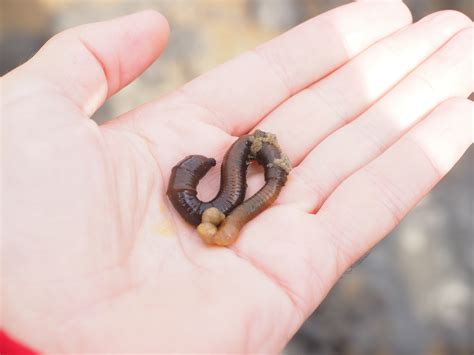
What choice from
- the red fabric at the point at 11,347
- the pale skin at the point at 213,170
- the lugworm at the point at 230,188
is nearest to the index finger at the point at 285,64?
the pale skin at the point at 213,170

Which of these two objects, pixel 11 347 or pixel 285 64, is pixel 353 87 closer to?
pixel 285 64

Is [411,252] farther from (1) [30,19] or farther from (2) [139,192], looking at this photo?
(1) [30,19]

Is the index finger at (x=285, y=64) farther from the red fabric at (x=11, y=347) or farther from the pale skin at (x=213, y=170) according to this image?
the red fabric at (x=11, y=347)

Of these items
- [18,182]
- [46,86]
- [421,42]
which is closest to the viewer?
Result: [18,182]

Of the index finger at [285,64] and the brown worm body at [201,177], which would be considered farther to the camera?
the index finger at [285,64]

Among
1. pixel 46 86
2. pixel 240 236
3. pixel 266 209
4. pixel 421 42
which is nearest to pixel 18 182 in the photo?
pixel 46 86

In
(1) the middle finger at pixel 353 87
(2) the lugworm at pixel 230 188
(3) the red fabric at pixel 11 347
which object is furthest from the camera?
(1) the middle finger at pixel 353 87
